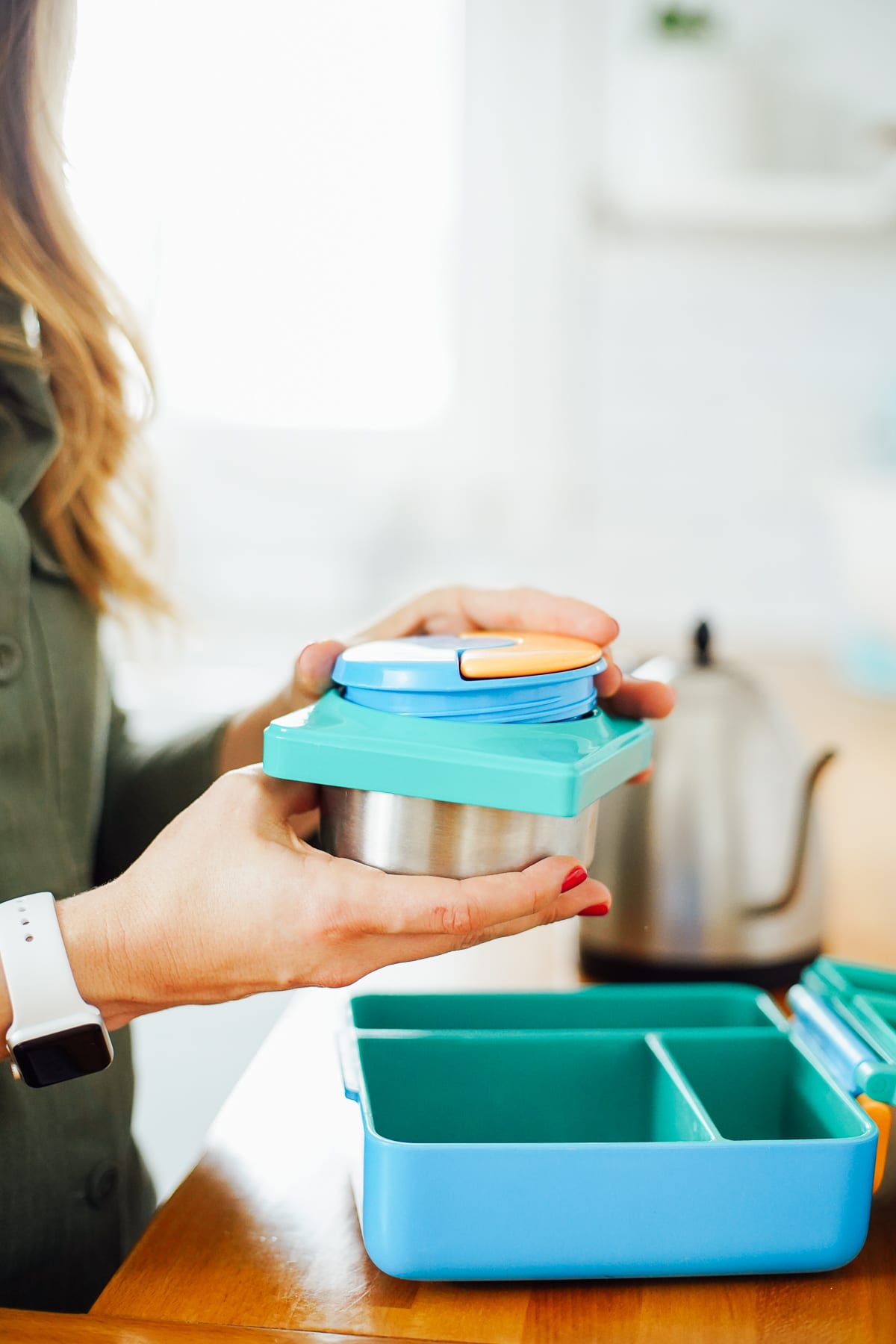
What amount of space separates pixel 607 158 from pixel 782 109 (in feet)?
1.00

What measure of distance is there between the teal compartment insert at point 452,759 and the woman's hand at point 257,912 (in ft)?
0.11

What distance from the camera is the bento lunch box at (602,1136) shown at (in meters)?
0.50

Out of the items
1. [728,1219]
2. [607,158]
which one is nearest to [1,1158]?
[728,1219]

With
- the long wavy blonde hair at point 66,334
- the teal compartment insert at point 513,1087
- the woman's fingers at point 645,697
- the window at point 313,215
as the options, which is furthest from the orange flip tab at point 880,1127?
the window at point 313,215

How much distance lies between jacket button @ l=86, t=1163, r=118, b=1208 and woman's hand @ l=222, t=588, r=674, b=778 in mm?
280

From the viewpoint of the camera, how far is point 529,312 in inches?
89.7

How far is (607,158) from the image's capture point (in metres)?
2.19

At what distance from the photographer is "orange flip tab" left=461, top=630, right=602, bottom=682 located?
1.67ft

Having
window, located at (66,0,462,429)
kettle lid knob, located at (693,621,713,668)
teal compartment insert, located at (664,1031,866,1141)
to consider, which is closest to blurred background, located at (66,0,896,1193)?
window, located at (66,0,462,429)

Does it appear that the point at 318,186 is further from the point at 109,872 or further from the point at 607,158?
the point at 109,872

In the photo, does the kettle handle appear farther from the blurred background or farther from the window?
the window

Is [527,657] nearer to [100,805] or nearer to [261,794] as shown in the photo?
[261,794]

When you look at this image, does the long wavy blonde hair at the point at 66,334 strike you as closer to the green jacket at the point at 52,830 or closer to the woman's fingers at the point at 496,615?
the green jacket at the point at 52,830

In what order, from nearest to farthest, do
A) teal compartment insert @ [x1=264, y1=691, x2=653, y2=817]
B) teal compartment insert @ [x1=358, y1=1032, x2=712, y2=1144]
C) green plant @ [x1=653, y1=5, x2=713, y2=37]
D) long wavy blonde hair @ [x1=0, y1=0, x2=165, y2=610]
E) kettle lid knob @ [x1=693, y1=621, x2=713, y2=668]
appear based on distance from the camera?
teal compartment insert @ [x1=264, y1=691, x2=653, y2=817] → teal compartment insert @ [x1=358, y1=1032, x2=712, y2=1144] → long wavy blonde hair @ [x1=0, y1=0, x2=165, y2=610] → kettle lid knob @ [x1=693, y1=621, x2=713, y2=668] → green plant @ [x1=653, y1=5, x2=713, y2=37]
